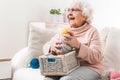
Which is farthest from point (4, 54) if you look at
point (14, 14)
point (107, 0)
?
point (107, 0)

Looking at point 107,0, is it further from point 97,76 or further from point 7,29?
point 7,29

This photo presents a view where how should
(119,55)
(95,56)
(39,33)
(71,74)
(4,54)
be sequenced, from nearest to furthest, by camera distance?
(71,74), (95,56), (119,55), (39,33), (4,54)

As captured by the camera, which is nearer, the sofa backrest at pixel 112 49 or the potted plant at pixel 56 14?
the sofa backrest at pixel 112 49

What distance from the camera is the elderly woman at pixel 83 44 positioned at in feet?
5.24

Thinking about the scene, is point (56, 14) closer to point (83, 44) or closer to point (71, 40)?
point (83, 44)

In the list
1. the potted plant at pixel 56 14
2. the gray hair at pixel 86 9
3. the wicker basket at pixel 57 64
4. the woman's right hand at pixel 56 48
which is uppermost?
the gray hair at pixel 86 9

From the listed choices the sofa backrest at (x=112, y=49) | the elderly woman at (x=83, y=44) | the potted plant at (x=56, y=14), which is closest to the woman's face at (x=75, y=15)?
the elderly woman at (x=83, y=44)

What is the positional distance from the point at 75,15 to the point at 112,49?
15.3 inches

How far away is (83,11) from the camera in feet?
6.02

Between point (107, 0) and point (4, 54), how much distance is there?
59.3 inches

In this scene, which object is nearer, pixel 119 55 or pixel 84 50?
pixel 84 50

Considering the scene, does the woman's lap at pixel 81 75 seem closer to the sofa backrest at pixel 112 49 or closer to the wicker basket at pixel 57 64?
the wicker basket at pixel 57 64

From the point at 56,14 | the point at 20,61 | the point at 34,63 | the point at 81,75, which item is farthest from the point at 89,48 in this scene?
the point at 56,14

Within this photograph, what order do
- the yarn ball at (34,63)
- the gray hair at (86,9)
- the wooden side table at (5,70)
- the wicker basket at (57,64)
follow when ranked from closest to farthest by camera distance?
the wicker basket at (57,64) → the gray hair at (86,9) → the yarn ball at (34,63) → the wooden side table at (5,70)
